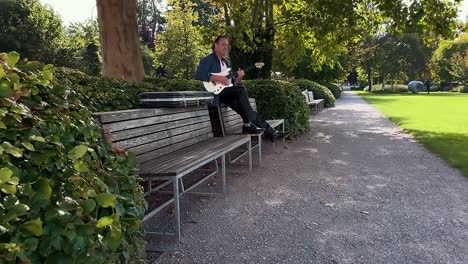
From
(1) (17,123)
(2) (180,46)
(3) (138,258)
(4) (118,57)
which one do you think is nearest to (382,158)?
(4) (118,57)

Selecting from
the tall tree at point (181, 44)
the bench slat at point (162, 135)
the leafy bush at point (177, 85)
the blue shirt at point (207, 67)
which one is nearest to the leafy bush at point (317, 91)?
the tall tree at point (181, 44)

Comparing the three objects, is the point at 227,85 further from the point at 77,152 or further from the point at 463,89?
the point at 463,89

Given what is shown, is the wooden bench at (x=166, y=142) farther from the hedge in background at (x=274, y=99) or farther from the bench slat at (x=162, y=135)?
the hedge in background at (x=274, y=99)

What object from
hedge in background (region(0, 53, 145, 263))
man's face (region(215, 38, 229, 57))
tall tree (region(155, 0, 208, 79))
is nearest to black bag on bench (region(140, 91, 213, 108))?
man's face (region(215, 38, 229, 57))

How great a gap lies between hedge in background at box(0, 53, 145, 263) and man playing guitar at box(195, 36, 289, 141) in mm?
4316

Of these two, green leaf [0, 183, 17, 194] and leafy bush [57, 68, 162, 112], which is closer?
green leaf [0, 183, 17, 194]

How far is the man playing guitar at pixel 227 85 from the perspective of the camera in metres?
6.44

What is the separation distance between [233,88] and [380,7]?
6.43 m

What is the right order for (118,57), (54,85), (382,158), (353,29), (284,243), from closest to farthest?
1. (54,85)
2. (284,243)
3. (382,158)
4. (118,57)
5. (353,29)

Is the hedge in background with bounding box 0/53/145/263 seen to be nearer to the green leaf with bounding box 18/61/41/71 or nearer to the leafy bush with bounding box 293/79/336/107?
the green leaf with bounding box 18/61/41/71

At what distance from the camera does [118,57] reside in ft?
28.2

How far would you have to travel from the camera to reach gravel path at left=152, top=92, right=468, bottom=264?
344 cm

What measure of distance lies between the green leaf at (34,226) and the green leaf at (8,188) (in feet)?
0.39

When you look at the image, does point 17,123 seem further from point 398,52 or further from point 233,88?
point 398,52
